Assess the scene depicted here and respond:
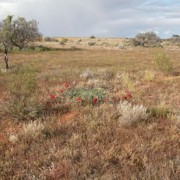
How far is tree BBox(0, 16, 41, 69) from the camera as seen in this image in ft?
70.2

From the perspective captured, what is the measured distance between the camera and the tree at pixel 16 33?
2139 cm

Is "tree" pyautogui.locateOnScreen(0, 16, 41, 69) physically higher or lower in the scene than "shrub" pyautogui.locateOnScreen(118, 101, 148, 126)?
higher

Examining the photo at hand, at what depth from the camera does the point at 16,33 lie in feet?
72.4

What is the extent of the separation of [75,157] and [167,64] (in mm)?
13492

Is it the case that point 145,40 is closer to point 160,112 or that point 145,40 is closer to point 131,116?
point 160,112

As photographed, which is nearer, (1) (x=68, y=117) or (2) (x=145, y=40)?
(1) (x=68, y=117)

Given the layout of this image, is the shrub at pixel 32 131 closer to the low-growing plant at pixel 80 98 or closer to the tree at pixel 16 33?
the low-growing plant at pixel 80 98

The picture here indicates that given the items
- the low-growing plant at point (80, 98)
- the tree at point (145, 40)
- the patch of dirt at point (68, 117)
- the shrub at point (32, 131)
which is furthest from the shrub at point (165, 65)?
the tree at point (145, 40)

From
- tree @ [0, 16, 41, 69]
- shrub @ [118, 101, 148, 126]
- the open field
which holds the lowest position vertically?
the open field

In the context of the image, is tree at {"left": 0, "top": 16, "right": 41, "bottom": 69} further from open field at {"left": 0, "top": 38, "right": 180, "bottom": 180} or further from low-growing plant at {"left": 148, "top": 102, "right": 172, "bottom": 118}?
low-growing plant at {"left": 148, "top": 102, "right": 172, "bottom": 118}

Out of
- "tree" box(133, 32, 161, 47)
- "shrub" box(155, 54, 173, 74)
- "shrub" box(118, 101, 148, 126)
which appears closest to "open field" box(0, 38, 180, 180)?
"shrub" box(118, 101, 148, 126)

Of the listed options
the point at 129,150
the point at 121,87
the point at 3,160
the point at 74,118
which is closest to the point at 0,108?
the point at 74,118

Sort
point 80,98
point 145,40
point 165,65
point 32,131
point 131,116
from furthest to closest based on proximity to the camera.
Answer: point 145,40 < point 165,65 < point 80,98 < point 131,116 < point 32,131

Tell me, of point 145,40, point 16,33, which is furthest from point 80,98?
point 145,40
